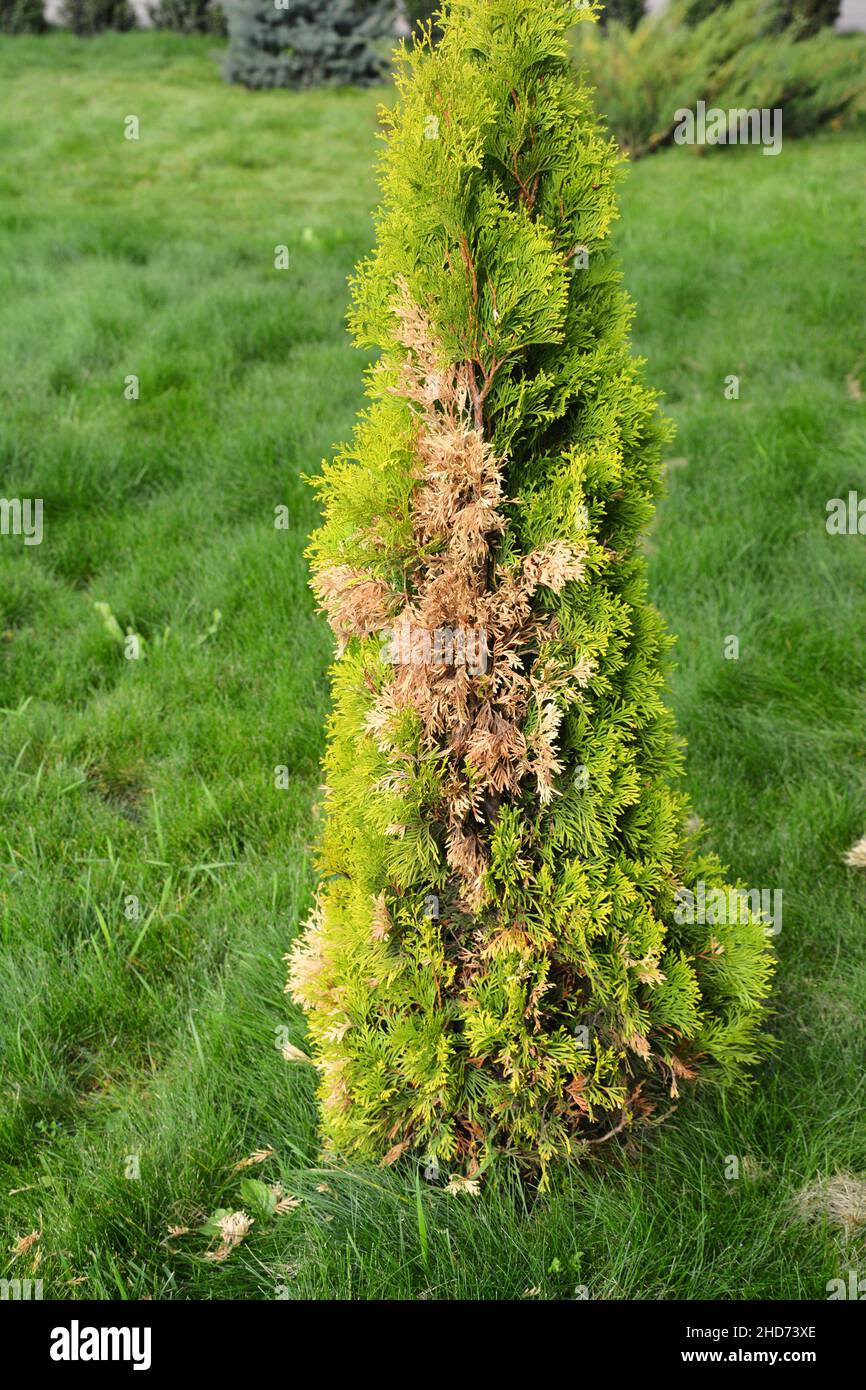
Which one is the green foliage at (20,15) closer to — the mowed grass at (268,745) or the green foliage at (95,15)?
the green foliage at (95,15)

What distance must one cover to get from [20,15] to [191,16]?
3127mm

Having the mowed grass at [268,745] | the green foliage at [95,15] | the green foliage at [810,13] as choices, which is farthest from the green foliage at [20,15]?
the mowed grass at [268,745]

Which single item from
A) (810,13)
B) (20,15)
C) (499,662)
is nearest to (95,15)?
(20,15)

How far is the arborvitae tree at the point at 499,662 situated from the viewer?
231 cm

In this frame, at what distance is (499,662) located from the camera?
243 centimetres

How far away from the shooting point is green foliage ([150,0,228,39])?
2145cm

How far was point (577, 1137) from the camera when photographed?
2762 millimetres

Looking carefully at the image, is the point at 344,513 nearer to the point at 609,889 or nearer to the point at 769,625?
the point at 609,889

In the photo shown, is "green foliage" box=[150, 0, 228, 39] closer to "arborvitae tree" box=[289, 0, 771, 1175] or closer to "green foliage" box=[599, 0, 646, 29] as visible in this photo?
"green foliage" box=[599, 0, 646, 29]

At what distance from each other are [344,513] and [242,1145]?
1674mm

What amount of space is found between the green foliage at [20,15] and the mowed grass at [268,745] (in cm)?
1410

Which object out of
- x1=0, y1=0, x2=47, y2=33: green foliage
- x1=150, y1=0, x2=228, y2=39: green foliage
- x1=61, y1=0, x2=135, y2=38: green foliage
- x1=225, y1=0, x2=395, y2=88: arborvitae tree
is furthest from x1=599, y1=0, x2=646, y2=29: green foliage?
x1=0, y1=0, x2=47, y2=33: green foliage

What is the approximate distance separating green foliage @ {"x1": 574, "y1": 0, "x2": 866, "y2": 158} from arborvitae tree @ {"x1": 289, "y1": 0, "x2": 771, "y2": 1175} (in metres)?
11.1
